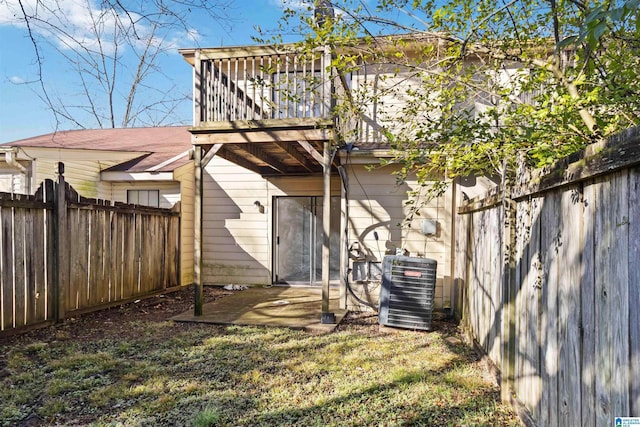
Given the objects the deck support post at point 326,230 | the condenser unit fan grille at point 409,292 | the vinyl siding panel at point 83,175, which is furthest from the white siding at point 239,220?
the condenser unit fan grille at point 409,292

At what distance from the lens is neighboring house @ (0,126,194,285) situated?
780 centimetres

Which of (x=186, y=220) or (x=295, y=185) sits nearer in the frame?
(x=295, y=185)

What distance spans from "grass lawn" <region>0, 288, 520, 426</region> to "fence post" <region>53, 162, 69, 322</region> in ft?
0.95

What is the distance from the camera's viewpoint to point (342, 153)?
5922mm

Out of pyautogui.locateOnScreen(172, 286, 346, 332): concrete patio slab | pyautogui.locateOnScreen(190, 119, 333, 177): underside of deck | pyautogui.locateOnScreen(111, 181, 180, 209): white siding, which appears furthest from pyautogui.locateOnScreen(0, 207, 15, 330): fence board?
pyautogui.locateOnScreen(111, 181, 180, 209): white siding

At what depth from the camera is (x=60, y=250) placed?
4.71 m

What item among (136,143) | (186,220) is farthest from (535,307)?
(136,143)

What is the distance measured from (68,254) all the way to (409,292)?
14.8ft

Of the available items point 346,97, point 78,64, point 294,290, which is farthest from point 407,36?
point 294,290

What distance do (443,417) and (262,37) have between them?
4.18m

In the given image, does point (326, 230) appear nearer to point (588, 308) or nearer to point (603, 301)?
point (588, 308)

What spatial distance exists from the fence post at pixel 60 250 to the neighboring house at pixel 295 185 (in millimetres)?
1634

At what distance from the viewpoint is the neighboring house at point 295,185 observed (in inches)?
198

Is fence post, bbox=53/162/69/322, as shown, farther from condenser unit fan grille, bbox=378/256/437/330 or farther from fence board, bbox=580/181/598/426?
fence board, bbox=580/181/598/426
